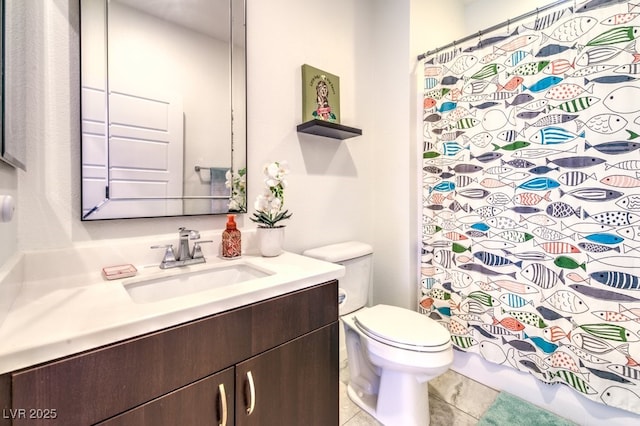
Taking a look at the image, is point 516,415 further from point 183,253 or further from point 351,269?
point 183,253

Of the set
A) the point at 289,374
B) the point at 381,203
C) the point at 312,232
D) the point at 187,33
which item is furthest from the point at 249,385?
the point at 381,203

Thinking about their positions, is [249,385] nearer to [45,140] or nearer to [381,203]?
[45,140]

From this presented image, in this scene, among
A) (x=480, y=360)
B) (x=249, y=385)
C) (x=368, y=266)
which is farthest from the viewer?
(x=368, y=266)

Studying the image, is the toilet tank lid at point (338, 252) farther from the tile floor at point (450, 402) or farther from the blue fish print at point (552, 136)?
the blue fish print at point (552, 136)

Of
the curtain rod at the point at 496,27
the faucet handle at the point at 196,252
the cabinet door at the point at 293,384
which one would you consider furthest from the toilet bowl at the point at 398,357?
the curtain rod at the point at 496,27

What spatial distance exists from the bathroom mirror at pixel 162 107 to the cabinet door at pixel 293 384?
69cm

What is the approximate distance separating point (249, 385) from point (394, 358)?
0.66 metres

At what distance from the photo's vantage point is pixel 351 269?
1.60 m

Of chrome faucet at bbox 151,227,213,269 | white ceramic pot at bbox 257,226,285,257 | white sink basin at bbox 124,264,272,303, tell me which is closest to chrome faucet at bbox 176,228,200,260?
chrome faucet at bbox 151,227,213,269

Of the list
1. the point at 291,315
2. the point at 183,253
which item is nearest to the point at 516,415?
the point at 291,315

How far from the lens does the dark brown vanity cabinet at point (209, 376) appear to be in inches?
20.3

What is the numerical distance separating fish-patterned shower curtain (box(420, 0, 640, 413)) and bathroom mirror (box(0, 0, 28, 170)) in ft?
5.98

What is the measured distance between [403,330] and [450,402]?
603 mm

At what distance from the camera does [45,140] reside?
0.87 m
